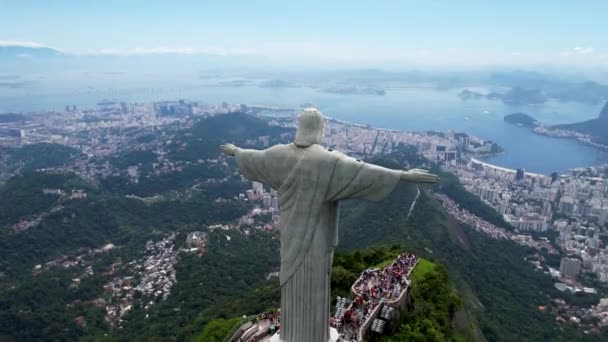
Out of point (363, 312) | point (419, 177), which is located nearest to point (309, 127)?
point (419, 177)

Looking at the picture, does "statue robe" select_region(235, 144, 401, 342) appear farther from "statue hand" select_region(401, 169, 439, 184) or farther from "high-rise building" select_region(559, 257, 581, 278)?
"high-rise building" select_region(559, 257, 581, 278)

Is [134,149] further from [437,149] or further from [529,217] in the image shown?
[529,217]

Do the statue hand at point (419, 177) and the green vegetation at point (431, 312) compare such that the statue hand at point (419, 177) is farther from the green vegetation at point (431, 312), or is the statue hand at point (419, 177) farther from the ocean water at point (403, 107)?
the ocean water at point (403, 107)

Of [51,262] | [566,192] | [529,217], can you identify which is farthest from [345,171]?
[566,192]

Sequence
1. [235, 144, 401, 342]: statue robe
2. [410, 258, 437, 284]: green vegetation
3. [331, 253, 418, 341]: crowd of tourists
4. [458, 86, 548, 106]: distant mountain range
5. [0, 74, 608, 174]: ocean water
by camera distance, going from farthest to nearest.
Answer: [458, 86, 548, 106]: distant mountain range, [0, 74, 608, 174]: ocean water, [410, 258, 437, 284]: green vegetation, [331, 253, 418, 341]: crowd of tourists, [235, 144, 401, 342]: statue robe

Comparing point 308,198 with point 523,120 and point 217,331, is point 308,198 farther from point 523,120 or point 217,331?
point 523,120

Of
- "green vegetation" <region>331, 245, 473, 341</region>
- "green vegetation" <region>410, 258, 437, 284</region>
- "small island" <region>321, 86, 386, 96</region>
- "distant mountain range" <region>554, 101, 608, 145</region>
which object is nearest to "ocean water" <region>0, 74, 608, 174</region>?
"distant mountain range" <region>554, 101, 608, 145</region>
